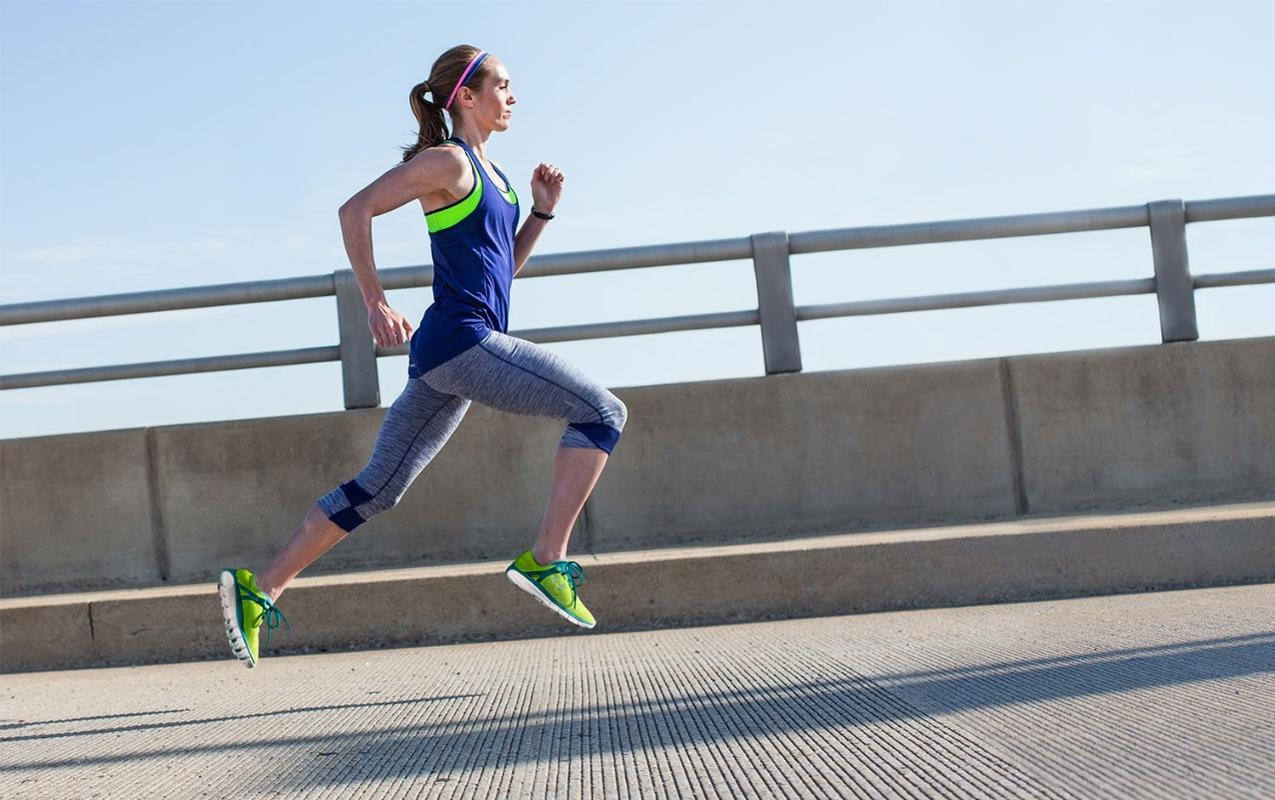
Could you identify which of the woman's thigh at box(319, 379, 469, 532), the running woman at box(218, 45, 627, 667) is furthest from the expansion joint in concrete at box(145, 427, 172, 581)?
the woman's thigh at box(319, 379, 469, 532)

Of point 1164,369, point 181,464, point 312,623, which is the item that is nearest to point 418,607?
point 312,623

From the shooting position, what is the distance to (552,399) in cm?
464

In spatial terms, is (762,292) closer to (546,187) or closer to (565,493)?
(546,187)

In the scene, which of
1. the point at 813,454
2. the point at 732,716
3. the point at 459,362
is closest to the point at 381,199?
the point at 459,362

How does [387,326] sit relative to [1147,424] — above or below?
above

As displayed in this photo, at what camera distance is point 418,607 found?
659 centimetres

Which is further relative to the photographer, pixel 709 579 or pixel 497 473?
pixel 497 473

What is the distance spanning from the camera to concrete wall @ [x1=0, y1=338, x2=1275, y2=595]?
7527 mm

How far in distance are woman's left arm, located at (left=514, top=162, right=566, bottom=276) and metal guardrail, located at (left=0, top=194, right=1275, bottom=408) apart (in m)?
2.35

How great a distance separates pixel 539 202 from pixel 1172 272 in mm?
4012

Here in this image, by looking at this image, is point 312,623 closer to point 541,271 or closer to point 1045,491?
point 541,271

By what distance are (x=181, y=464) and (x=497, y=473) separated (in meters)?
1.59

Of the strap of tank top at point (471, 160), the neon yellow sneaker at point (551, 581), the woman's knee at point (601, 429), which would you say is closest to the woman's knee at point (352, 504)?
the neon yellow sneaker at point (551, 581)

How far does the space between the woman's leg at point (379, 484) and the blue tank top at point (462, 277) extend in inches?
5.6
